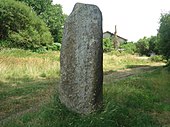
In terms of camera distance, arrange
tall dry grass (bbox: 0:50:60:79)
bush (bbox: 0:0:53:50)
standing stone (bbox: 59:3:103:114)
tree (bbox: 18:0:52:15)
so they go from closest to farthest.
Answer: standing stone (bbox: 59:3:103:114) → tall dry grass (bbox: 0:50:60:79) → bush (bbox: 0:0:53:50) → tree (bbox: 18:0:52:15)

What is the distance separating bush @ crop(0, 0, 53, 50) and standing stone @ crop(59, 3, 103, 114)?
97.0 feet

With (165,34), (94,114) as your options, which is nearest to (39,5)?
(165,34)

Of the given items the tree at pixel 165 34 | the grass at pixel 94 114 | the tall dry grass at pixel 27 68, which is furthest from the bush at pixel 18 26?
the grass at pixel 94 114

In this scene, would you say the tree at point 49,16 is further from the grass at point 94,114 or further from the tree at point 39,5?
the grass at point 94,114

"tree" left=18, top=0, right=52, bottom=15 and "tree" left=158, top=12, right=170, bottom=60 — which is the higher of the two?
"tree" left=18, top=0, right=52, bottom=15

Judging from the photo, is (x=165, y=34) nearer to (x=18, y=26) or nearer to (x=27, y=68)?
(x=27, y=68)

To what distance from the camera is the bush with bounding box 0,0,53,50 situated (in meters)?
36.5

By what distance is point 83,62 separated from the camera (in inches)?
287

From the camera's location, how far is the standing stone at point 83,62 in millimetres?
7266

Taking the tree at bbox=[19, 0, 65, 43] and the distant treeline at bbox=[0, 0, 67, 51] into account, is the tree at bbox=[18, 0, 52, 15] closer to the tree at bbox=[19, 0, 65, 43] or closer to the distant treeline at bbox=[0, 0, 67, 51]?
the tree at bbox=[19, 0, 65, 43]

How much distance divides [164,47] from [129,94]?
19.3 meters

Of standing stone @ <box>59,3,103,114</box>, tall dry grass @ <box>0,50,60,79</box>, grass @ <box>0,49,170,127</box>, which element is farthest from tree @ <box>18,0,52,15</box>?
standing stone @ <box>59,3,103,114</box>

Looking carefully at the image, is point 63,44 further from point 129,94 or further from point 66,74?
point 129,94

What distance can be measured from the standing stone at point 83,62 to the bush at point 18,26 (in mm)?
29561
